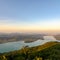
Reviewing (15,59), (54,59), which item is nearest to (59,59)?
(54,59)

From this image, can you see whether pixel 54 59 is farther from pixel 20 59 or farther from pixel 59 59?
pixel 20 59

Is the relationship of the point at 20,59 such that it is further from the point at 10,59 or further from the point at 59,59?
the point at 59,59

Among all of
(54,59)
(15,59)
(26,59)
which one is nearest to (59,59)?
(54,59)

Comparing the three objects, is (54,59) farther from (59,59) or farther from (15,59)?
(15,59)

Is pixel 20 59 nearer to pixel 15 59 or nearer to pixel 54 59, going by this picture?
pixel 15 59

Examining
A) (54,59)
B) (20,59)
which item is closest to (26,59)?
(20,59)
